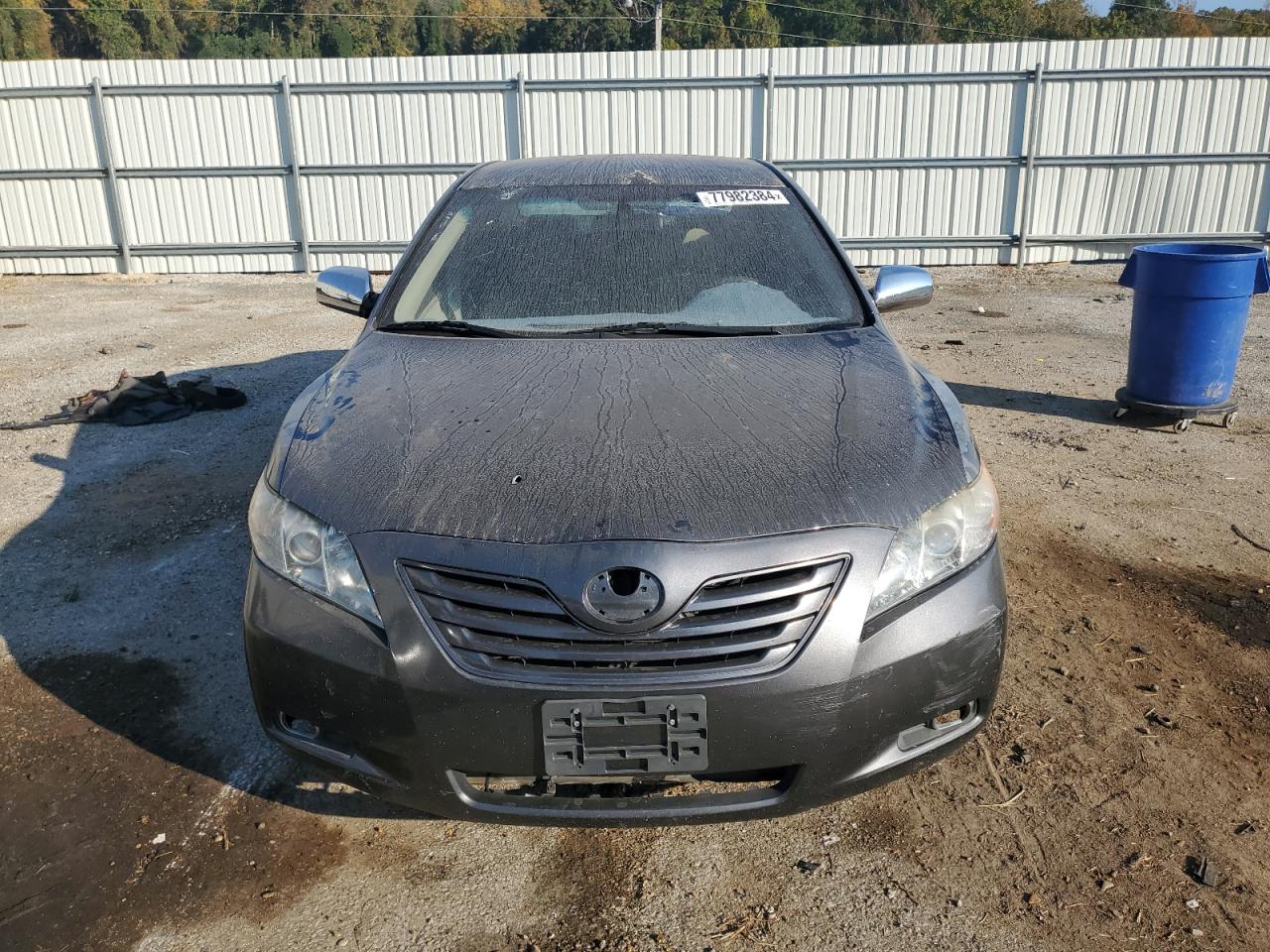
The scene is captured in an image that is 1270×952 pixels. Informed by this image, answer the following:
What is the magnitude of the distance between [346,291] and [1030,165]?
11.5 m

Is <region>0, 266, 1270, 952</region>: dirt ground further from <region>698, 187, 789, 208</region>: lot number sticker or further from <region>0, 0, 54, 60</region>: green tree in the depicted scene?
<region>0, 0, 54, 60</region>: green tree

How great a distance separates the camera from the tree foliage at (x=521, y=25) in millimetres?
54281

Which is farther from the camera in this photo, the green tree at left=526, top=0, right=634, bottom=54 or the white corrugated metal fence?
the green tree at left=526, top=0, right=634, bottom=54

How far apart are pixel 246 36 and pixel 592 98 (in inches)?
2461

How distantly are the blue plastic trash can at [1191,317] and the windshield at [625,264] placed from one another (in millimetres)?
3366

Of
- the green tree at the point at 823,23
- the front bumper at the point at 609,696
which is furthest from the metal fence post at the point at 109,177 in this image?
the green tree at the point at 823,23

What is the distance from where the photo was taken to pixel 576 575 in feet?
6.50

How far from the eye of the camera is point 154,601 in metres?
3.90

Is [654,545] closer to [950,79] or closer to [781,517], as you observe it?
[781,517]

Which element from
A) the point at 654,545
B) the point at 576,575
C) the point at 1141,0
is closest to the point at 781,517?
the point at 654,545

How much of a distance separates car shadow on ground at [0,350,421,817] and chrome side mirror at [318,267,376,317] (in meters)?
1.24

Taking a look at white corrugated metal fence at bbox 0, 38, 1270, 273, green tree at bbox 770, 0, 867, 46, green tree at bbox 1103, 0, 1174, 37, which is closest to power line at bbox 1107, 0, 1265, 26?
green tree at bbox 1103, 0, 1174, 37

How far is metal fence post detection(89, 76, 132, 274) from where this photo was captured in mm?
13055

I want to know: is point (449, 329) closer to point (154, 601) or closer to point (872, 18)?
point (154, 601)
